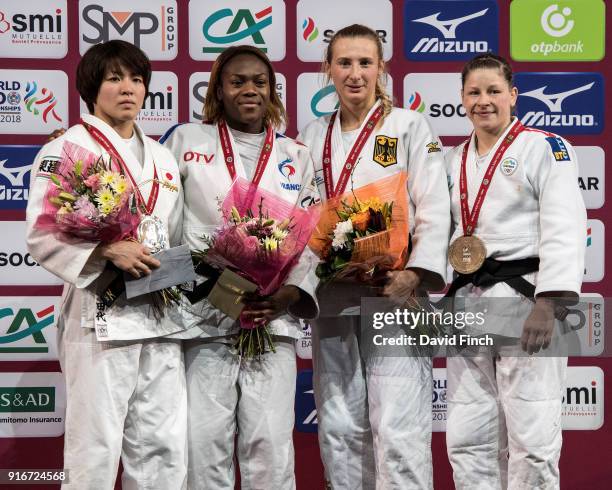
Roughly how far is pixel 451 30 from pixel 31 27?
94.5 inches

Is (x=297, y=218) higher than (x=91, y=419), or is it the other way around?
(x=297, y=218)

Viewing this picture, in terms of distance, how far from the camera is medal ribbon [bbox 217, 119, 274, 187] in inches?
149

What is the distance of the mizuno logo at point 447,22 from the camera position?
16.1ft

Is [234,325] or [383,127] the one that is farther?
[383,127]

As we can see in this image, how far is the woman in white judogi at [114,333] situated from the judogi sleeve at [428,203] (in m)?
1.09

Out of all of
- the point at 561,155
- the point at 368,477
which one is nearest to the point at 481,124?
the point at 561,155

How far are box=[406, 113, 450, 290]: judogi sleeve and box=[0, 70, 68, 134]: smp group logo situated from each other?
6.91ft

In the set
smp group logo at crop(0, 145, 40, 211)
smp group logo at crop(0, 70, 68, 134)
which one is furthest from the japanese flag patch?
smp group logo at crop(0, 145, 40, 211)

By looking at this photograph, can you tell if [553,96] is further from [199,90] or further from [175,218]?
[175,218]

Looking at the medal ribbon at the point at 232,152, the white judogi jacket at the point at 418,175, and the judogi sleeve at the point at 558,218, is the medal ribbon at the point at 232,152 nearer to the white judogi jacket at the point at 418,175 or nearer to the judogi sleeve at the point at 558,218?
the white judogi jacket at the point at 418,175

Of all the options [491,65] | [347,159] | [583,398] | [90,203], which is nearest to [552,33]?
[491,65]

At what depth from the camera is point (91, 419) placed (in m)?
3.43

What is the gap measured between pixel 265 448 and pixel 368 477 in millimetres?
620

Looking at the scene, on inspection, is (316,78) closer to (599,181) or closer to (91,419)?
(599,181)
